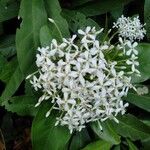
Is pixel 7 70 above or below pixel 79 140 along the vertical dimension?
above

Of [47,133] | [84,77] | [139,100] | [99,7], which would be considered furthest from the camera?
[99,7]

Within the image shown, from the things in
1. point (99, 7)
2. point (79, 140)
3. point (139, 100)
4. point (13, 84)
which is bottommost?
point (79, 140)

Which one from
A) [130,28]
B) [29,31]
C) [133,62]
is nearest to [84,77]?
[133,62]

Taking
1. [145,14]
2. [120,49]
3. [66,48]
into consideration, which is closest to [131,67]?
[120,49]

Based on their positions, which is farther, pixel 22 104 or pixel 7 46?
pixel 7 46

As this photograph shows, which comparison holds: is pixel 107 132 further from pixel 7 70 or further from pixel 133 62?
pixel 7 70

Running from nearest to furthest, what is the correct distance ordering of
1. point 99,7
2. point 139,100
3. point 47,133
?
point 47,133 < point 139,100 < point 99,7

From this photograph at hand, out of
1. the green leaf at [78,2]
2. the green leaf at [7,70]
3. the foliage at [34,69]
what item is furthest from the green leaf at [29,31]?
the green leaf at [78,2]
